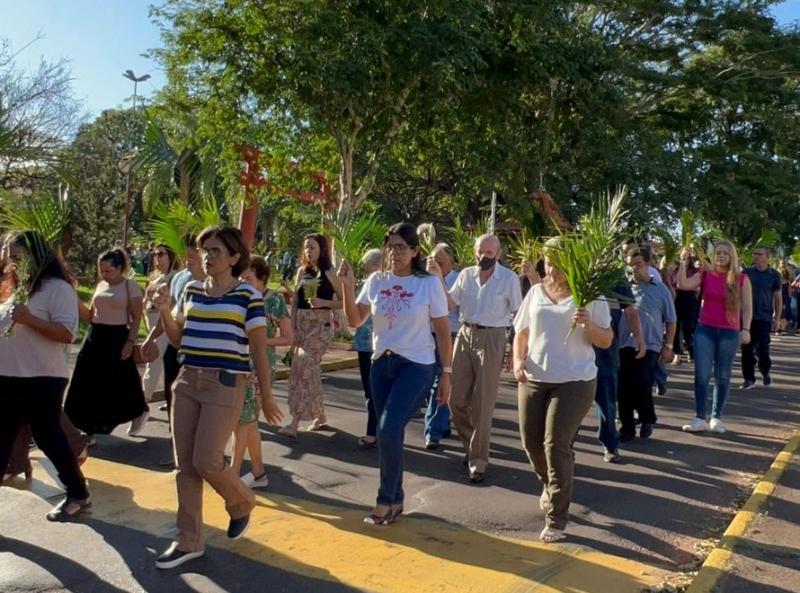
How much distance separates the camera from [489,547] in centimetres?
534

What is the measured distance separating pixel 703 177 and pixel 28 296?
27394 mm

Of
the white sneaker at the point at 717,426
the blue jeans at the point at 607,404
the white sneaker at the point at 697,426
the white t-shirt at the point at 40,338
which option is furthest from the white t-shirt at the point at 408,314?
the white sneaker at the point at 717,426

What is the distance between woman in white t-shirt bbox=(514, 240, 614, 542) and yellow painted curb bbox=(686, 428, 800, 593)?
89 centimetres

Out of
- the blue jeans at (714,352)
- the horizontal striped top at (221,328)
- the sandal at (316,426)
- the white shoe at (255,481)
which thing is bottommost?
the white shoe at (255,481)

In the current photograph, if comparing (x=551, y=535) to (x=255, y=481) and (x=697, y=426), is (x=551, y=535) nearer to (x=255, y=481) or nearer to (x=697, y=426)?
(x=255, y=481)

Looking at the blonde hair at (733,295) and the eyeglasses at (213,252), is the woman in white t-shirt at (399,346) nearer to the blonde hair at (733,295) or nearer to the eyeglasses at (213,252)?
the eyeglasses at (213,252)

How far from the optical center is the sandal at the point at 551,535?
5441 mm

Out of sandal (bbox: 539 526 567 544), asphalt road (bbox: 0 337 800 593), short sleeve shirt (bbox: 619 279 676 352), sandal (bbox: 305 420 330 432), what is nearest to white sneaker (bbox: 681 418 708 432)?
asphalt road (bbox: 0 337 800 593)

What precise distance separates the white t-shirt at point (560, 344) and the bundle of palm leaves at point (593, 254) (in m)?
0.11

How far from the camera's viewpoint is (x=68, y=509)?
5.61 metres

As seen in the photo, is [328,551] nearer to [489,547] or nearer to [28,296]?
[489,547]

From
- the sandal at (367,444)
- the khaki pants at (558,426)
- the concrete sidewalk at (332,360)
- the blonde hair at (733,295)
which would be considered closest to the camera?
the khaki pants at (558,426)

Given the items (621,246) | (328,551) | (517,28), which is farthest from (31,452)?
(517,28)

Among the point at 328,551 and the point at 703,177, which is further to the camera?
the point at 703,177
